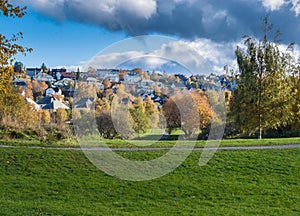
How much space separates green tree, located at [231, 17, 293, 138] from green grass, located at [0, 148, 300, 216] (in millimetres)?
8016

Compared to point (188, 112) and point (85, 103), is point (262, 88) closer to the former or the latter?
point (188, 112)

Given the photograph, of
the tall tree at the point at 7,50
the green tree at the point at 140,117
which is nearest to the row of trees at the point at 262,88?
the green tree at the point at 140,117

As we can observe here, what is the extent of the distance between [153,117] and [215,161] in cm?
1598

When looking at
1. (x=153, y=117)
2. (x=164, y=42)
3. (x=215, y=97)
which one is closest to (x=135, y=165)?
(x=164, y=42)

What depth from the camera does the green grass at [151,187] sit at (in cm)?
888

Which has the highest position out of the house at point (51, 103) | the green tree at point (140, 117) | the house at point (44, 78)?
the house at point (44, 78)

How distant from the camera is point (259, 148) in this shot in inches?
594

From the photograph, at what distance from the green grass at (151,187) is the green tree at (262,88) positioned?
26.3 ft

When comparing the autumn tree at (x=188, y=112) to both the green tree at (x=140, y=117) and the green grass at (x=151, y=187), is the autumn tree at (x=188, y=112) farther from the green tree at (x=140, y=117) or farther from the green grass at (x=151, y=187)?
the green grass at (x=151, y=187)

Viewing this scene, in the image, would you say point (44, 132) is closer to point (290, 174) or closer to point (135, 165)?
point (135, 165)

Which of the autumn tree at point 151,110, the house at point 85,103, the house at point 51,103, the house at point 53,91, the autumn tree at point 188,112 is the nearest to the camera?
Result: the house at point 85,103

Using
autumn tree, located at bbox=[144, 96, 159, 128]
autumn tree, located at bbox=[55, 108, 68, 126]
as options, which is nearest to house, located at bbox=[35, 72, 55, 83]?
autumn tree, located at bbox=[55, 108, 68, 126]

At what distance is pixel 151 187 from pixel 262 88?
525 inches

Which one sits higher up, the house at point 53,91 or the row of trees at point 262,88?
the house at point 53,91
